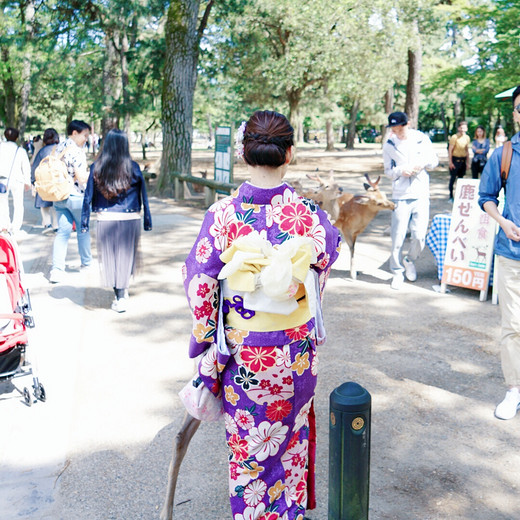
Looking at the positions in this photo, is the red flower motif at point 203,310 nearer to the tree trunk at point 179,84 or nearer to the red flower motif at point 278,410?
the red flower motif at point 278,410

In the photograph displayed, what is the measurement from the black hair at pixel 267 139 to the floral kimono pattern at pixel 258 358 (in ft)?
0.38

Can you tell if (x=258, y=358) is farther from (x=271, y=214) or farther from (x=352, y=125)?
(x=352, y=125)

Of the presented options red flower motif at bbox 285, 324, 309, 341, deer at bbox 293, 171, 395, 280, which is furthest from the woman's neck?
deer at bbox 293, 171, 395, 280

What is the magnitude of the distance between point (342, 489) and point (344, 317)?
3671mm

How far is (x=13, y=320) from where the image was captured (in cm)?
427

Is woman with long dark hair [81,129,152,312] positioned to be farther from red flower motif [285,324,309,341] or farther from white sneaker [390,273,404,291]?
red flower motif [285,324,309,341]

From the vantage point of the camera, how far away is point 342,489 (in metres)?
2.81

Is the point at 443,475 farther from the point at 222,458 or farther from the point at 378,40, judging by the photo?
the point at 378,40

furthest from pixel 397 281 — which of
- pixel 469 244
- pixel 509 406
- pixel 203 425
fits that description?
pixel 203 425

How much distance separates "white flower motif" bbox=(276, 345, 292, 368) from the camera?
249cm

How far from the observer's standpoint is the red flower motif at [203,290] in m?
2.50

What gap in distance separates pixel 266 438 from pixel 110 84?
75.8 ft

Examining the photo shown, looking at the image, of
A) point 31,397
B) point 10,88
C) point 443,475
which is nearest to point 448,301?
point 443,475

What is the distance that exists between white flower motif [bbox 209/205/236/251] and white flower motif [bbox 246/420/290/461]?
0.75 m
